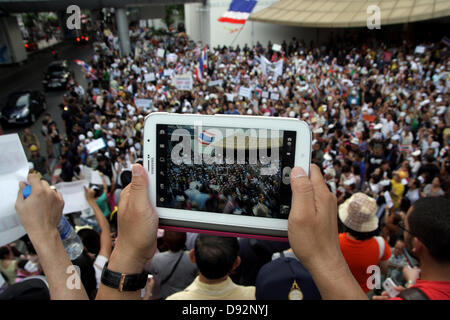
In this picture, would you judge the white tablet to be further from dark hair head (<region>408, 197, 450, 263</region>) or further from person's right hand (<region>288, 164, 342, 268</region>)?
dark hair head (<region>408, 197, 450, 263</region>)

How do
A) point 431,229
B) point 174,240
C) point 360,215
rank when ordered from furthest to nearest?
point 174,240 < point 360,215 < point 431,229

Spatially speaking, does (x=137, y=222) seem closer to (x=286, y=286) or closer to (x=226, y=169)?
(x=226, y=169)

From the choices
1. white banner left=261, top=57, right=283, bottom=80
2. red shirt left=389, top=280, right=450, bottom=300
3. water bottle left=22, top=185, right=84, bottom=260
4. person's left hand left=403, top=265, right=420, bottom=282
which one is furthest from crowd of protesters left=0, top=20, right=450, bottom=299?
water bottle left=22, top=185, right=84, bottom=260

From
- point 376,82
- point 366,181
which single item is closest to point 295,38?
point 376,82

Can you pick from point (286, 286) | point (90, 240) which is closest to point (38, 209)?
point (286, 286)

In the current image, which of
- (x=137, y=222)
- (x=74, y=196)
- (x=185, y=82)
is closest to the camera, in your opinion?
(x=137, y=222)

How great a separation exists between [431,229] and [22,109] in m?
16.6

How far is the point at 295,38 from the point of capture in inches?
939

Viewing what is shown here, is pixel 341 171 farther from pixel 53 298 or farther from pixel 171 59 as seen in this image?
pixel 171 59

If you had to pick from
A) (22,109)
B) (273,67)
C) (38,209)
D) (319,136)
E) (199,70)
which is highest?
(38,209)

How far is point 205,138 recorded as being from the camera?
1610 mm

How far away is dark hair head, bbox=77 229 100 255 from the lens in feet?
11.1

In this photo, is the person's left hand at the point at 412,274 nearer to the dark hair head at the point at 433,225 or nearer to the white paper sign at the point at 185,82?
the dark hair head at the point at 433,225
